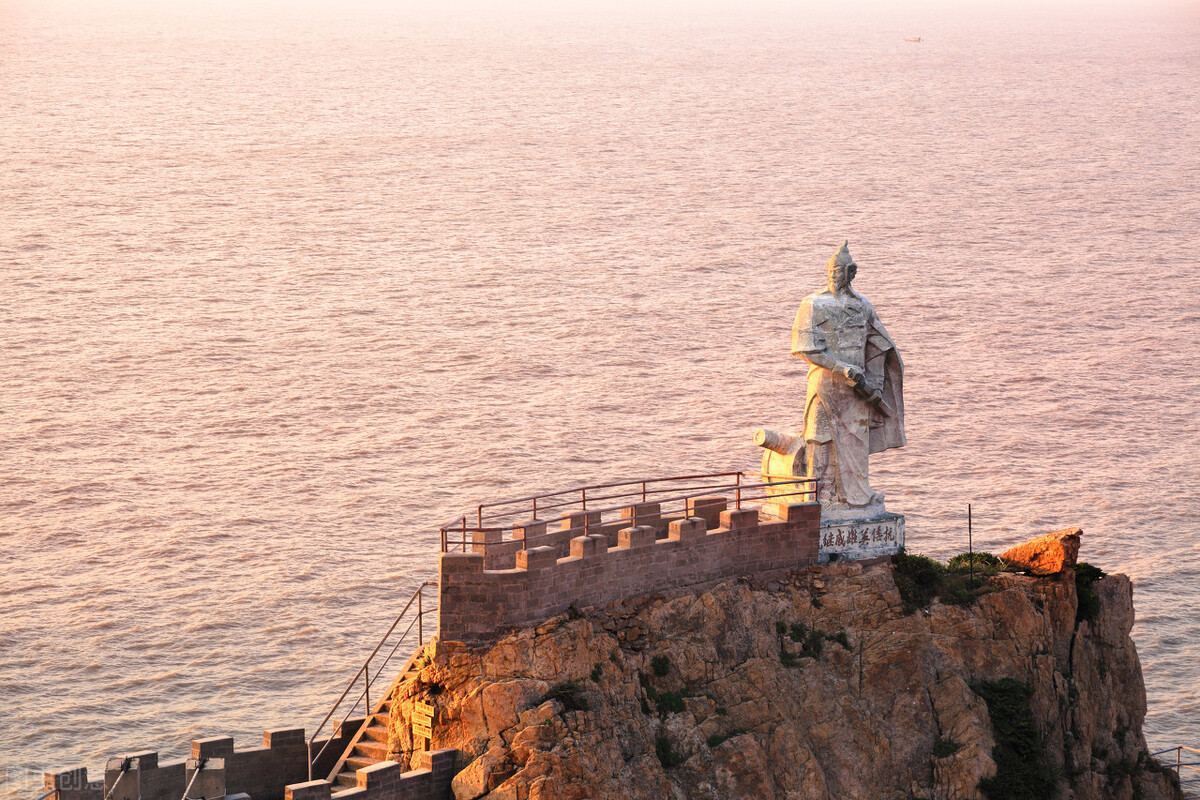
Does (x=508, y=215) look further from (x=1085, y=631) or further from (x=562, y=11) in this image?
(x=1085, y=631)

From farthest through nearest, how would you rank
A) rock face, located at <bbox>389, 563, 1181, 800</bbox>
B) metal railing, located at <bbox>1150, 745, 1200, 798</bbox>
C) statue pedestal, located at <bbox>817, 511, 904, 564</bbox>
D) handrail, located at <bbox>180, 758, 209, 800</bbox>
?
1. metal railing, located at <bbox>1150, 745, 1200, 798</bbox>
2. statue pedestal, located at <bbox>817, 511, 904, 564</bbox>
3. rock face, located at <bbox>389, 563, 1181, 800</bbox>
4. handrail, located at <bbox>180, 758, 209, 800</bbox>

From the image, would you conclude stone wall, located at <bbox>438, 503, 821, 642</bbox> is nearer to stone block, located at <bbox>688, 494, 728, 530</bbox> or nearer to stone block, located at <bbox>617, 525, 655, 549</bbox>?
stone block, located at <bbox>617, 525, 655, 549</bbox>

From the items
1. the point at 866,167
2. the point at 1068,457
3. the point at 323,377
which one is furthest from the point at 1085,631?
the point at 866,167

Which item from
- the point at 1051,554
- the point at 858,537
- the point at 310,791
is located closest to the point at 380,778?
the point at 310,791

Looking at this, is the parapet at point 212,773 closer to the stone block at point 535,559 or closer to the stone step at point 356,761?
the stone step at point 356,761

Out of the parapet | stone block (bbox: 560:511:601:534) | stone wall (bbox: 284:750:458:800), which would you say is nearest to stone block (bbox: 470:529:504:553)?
stone block (bbox: 560:511:601:534)

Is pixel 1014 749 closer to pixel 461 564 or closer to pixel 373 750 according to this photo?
pixel 461 564
